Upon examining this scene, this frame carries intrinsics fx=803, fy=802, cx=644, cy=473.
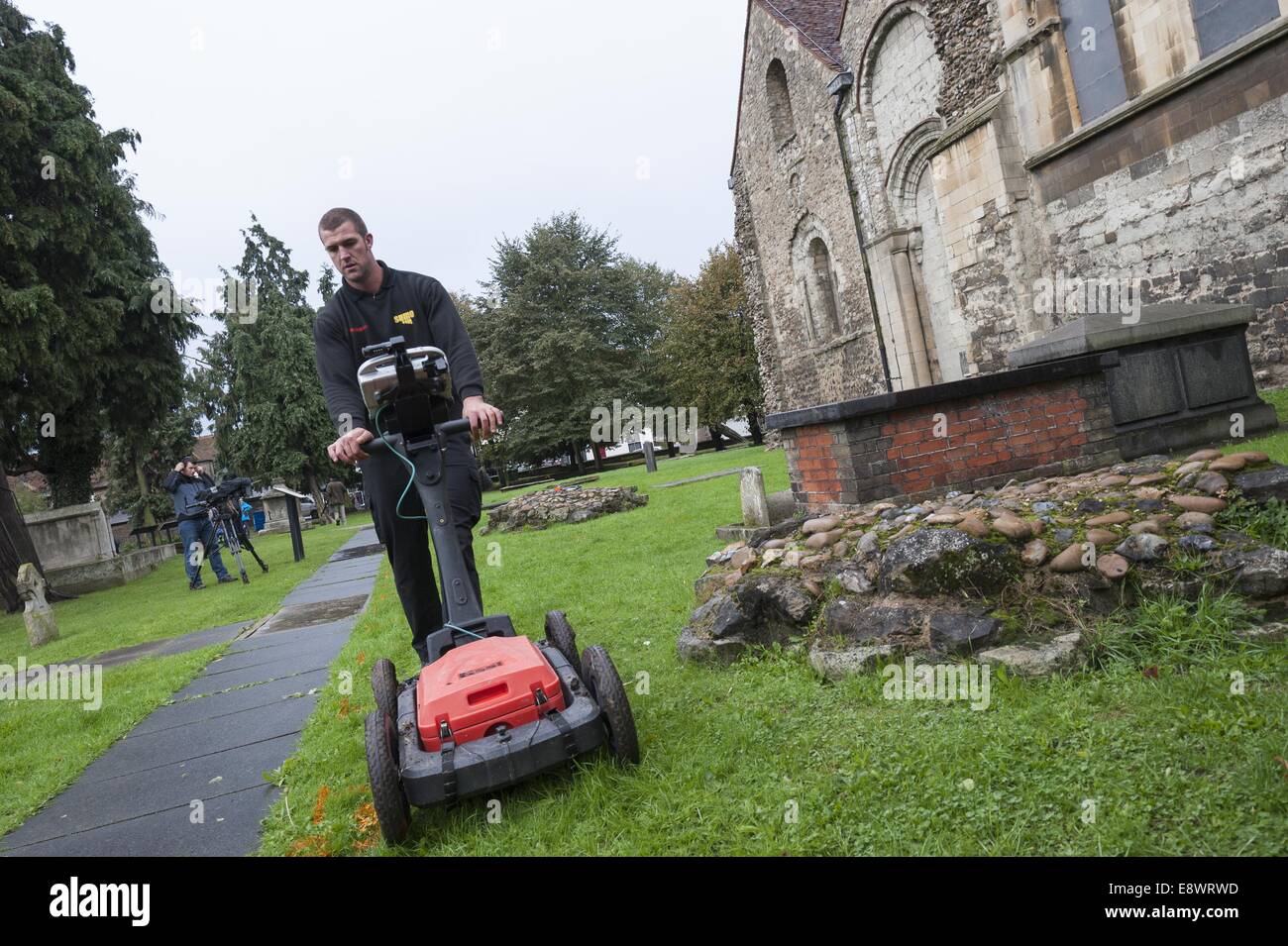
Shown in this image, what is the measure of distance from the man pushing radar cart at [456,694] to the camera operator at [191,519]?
11371mm

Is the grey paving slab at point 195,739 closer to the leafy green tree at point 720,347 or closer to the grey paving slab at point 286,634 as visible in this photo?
the grey paving slab at point 286,634

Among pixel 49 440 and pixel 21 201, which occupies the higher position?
pixel 21 201

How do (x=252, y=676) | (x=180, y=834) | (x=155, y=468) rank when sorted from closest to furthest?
(x=180, y=834), (x=252, y=676), (x=155, y=468)

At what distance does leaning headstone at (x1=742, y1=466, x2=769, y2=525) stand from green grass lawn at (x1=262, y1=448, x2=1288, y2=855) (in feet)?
11.0

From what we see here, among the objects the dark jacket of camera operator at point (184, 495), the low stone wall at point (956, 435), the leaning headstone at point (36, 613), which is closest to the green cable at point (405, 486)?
the low stone wall at point (956, 435)

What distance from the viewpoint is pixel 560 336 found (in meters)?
46.4

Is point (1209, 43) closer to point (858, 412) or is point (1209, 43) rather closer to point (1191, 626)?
point (858, 412)

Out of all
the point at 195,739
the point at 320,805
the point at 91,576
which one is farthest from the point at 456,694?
the point at 91,576

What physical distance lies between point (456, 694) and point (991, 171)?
44.7 feet

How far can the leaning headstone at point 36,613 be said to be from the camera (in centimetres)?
993

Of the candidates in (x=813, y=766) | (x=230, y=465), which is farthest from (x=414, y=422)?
(x=230, y=465)

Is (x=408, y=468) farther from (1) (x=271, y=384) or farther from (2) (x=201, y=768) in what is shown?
(1) (x=271, y=384)
